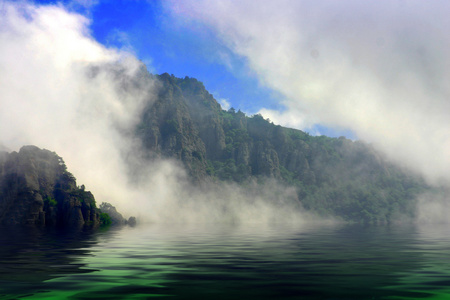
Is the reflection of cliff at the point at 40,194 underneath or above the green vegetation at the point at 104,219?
above

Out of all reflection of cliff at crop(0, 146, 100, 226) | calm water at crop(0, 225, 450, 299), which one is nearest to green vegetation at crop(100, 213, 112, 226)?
reflection of cliff at crop(0, 146, 100, 226)

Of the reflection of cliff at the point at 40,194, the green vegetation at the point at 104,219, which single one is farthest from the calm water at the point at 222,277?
the green vegetation at the point at 104,219

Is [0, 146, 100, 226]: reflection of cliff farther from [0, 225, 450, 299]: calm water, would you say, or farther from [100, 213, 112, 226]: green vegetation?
[0, 225, 450, 299]: calm water

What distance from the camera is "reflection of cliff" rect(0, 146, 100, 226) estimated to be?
14875 centimetres

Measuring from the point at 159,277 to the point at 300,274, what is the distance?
7.68 meters

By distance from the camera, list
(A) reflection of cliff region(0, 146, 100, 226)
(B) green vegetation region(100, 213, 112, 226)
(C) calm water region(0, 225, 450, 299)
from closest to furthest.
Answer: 1. (C) calm water region(0, 225, 450, 299)
2. (A) reflection of cliff region(0, 146, 100, 226)
3. (B) green vegetation region(100, 213, 112, 226)

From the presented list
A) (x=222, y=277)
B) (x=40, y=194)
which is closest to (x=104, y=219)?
(x=40, y=194)

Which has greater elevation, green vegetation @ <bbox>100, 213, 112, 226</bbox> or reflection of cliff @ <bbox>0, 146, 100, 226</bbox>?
reflection of cliff @ <bbox>0, 146, 100, 226</bbox>

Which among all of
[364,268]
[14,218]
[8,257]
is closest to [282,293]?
[364,268]

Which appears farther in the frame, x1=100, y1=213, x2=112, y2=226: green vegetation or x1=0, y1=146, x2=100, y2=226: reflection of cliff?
x1=100, y1=213, x2=112, y2=226: green vegetation

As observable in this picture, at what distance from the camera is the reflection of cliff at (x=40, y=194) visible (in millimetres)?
148750

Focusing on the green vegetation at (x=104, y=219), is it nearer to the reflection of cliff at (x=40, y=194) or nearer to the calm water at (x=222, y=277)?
the reflection of cliff at (x=40, y=194)

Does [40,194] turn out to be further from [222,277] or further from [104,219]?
[222,277]

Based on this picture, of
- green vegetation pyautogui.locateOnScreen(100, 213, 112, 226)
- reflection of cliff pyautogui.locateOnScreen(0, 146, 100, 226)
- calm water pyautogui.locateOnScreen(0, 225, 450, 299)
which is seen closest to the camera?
calm water pyautogui.locateOnScreen(0, 225, 450, 299)
